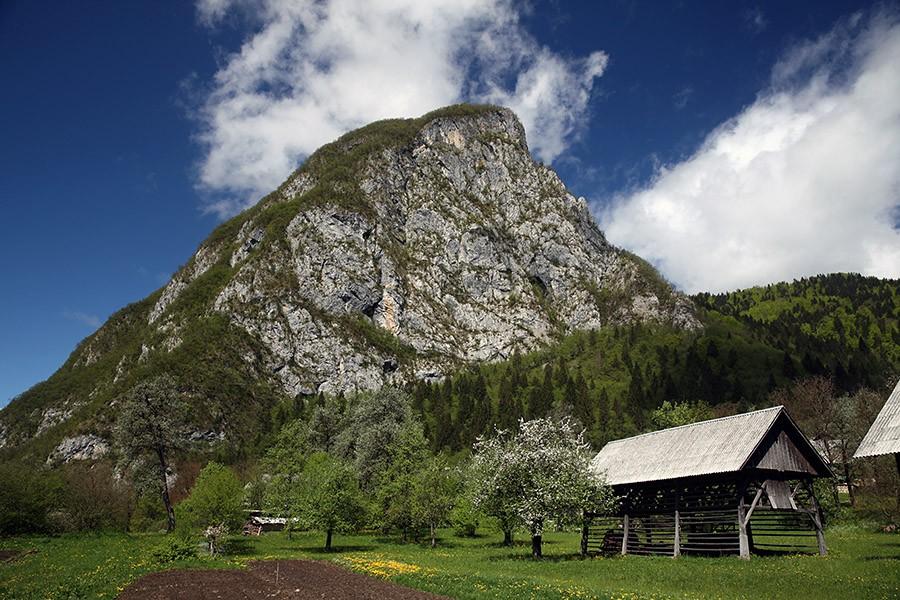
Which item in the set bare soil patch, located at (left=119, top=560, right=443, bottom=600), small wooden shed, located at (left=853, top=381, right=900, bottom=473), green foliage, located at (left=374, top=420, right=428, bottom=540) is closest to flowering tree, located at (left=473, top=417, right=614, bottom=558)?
bare soil patch, located at (left=119, top=560, right=443, bottom=600)

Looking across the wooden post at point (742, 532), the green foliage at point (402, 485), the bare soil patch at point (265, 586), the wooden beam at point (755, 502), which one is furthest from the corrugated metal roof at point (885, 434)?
the green foliage at point (402, 485)

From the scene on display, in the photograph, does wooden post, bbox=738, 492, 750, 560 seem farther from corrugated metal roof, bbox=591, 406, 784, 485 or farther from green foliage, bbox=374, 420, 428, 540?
green foliage, bbox=374, 420, 428, 540

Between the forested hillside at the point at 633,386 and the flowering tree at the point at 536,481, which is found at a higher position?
the forested hillside at the point at 633,386

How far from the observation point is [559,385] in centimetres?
17975

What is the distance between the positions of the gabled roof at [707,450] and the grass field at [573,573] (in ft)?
14.9

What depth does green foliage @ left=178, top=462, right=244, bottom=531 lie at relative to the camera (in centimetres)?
4462

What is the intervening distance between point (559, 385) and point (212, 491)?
146380mm

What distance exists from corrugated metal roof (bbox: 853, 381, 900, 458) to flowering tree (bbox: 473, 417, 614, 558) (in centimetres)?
1318

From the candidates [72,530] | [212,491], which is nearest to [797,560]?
[212,491]

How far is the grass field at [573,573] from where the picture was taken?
19.2m

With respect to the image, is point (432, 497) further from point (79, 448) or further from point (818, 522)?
point (79, 448)

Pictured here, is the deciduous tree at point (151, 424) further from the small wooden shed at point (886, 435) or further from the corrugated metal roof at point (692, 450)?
the small wooden shed at point (886, 435)

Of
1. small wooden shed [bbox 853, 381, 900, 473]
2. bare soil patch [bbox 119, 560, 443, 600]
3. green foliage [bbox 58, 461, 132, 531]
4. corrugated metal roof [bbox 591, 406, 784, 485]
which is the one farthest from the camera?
green foliage [bbox 58, 461, 132, 531]

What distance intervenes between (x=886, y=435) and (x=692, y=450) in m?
9.48
